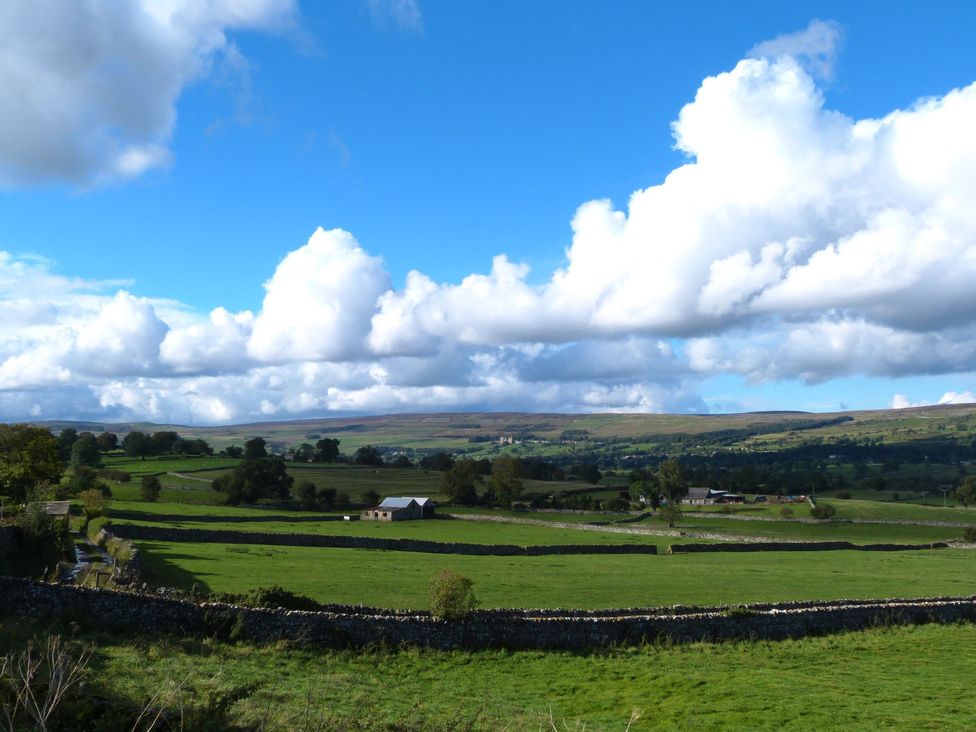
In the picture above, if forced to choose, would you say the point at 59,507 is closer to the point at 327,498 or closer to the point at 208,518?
the point at 208,518

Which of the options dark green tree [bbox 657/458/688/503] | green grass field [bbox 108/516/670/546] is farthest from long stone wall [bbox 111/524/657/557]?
dark green tree [bbox 657/458/688/503]

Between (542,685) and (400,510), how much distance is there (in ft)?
253

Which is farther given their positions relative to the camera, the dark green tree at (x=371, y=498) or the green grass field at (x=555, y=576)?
the dark green tree at (x=371, y=498)

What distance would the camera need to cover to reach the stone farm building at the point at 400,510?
9688 cm

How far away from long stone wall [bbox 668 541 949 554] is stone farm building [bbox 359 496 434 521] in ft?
135

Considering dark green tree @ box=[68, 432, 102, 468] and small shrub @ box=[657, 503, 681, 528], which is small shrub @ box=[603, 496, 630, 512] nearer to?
small shrub @ box=[657, 503, 681, 528]

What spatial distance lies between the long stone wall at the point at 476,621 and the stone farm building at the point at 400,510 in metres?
69.4

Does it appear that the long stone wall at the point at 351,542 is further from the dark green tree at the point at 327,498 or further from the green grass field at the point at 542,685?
the dark green tree at the point at 327,498

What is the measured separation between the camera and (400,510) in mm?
98062

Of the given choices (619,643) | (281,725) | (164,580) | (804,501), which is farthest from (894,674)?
(804,501)

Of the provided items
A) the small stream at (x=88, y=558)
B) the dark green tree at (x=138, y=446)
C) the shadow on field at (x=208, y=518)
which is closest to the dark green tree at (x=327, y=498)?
the shadow on field at (x=208, y=518)

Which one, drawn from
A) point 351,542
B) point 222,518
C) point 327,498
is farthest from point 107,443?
point 351,542

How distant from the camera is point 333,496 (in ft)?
365

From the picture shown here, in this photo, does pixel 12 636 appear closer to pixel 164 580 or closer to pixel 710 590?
pixel 164 580
